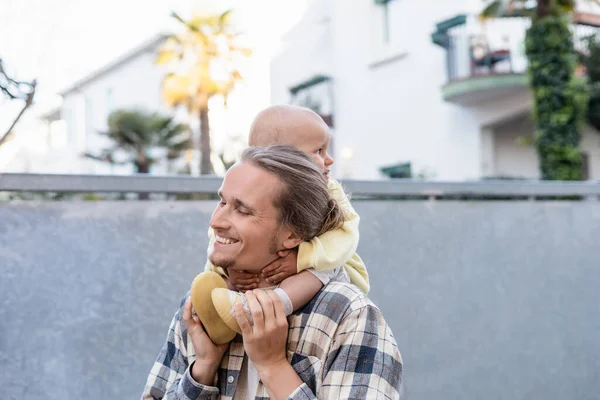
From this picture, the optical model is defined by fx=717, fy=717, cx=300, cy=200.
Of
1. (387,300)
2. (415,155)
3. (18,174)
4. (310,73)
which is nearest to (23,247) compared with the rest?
(18,174)

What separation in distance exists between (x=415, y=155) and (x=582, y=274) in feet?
50.5

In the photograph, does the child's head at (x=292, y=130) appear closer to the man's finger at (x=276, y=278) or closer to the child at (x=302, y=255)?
the child at (x=302, y=255)

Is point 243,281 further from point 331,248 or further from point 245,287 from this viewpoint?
point 331,248

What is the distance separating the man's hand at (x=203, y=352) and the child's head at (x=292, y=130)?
58cm

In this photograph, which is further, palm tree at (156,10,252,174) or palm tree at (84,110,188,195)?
palm tree at (84,110,188,195)

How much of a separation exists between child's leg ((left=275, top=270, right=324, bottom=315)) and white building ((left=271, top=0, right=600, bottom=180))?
1730 cm

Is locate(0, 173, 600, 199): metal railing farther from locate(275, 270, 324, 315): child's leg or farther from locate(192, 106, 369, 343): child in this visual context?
locate(275, 270, 324, 315): child's leg

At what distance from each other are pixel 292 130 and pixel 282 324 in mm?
675

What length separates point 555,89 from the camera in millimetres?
17156

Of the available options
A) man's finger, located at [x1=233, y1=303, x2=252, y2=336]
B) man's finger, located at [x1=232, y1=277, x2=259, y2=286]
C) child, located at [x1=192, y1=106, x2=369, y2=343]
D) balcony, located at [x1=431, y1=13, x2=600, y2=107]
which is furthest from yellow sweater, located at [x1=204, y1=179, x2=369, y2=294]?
balcony, located at [x1=431, y1=13, x2=600, y2=107]

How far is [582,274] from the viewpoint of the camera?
4793mm

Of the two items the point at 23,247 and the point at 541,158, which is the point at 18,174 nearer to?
the point at 23,247

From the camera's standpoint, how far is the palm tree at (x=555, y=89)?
17266 millimetres

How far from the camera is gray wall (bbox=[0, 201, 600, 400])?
2857mm
